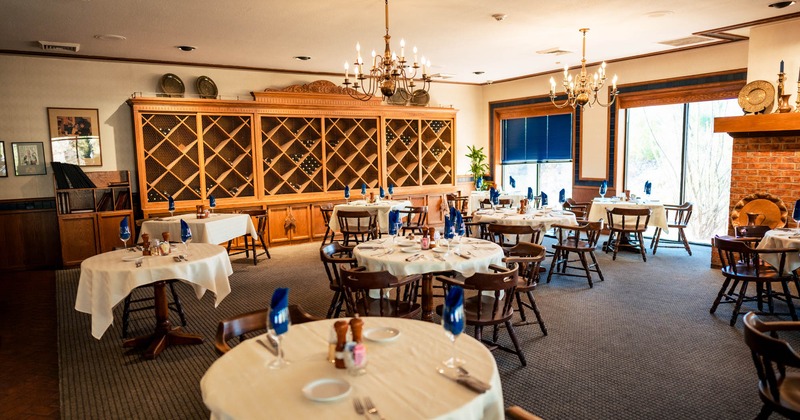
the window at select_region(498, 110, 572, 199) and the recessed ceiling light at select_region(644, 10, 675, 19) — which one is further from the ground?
the recessed ceiling light at select_region(644, 10, 675, 19)

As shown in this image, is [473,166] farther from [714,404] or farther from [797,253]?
[714,404]

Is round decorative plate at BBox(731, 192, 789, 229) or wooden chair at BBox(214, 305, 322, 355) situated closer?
wooden chair at BBox(214, 305, 322, 355)

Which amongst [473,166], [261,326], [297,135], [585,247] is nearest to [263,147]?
[297,135]

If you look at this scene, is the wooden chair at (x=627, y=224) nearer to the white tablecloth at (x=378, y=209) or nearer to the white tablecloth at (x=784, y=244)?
the white tablecloth at (x=784, y=244)

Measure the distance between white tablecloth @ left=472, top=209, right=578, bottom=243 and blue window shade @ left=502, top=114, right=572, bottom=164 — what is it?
11.9ft

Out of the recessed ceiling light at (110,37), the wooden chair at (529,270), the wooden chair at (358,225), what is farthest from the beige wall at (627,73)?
the recessed ceiling light at (110,37)

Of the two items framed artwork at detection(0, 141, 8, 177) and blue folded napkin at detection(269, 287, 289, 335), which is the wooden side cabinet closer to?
framed artwork at detection(0, 141, 8, 177)

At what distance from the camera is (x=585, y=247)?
18.7 feet

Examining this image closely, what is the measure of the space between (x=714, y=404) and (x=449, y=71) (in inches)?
282

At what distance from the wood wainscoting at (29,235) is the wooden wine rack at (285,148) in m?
1.33

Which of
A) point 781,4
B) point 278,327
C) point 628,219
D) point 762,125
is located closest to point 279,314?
point 278,327

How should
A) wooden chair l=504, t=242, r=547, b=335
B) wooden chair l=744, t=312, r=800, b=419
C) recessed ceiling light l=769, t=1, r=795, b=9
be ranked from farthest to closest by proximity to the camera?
recessed ceiling light l=769, t=1, r=795, b=9 → wooden chair l=504, t=242, r=547, b=335 → wooden chair l=744, t=312, r=800, b=419

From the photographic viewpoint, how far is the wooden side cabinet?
669 cm

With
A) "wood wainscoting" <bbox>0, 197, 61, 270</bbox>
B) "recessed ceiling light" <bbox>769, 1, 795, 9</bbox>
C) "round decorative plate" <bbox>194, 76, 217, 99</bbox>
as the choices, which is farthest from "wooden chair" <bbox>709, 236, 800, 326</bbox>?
"wood wainscoting" <bbox>0, 197, 61, 270</bbox>
